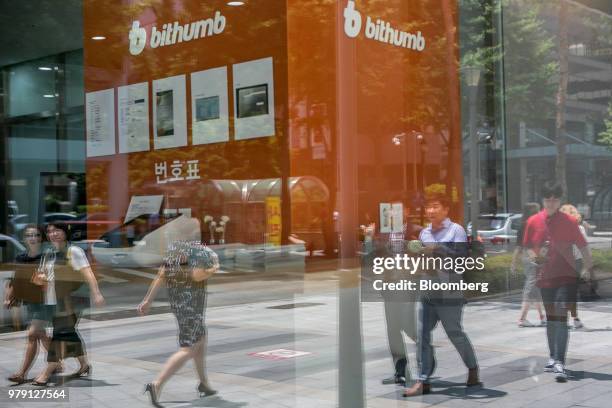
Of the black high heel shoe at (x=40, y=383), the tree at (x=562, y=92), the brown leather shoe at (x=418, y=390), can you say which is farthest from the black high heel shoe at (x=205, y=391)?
the tree at (x=562, y=92)

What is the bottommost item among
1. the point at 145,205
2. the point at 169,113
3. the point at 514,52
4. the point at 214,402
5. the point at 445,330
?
the point at 214,402

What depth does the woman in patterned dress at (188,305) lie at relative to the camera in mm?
4523

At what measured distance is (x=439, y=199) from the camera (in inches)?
160

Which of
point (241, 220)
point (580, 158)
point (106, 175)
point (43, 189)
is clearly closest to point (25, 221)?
point (43, 189)

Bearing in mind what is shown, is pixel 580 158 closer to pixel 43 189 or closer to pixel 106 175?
pixel 106 175

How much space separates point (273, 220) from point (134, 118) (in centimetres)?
148

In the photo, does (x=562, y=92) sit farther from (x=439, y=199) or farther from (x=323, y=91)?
(x=323, y=91)

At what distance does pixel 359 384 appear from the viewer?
4.01 meters

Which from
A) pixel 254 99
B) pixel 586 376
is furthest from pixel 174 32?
pixel 586 376

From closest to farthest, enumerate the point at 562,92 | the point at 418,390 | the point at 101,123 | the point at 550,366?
the point at 562,92 → the point at 418,390 → the point at 550,366 → the point at 101,123

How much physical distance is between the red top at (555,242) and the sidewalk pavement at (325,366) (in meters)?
0.36

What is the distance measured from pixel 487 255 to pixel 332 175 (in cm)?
102

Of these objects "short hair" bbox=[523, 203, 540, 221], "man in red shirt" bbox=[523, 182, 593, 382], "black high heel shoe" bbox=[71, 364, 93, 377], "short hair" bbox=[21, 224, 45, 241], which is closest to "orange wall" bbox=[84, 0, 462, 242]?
"short hair" bbox=[523, 203, 540, 221]

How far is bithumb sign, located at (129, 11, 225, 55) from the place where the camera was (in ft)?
16.4
